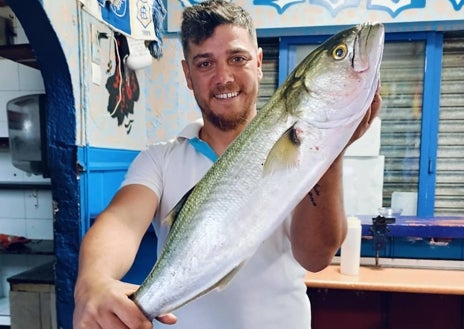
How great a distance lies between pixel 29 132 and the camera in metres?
2.32

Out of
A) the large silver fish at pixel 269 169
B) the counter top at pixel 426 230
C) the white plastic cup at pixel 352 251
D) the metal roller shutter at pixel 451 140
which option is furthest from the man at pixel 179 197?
the metal roller shutter at pixel 451 140

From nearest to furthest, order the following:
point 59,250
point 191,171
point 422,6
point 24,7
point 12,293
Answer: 1. point 191,171
2. point 24,7
3. point 59,250
4. point 12,293
5. point 422,6

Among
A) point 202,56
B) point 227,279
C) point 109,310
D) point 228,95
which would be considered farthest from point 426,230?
point 109,310

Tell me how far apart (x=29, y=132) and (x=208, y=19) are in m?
1.59

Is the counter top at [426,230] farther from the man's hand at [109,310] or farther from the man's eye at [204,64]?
the man's hand at [109,310]

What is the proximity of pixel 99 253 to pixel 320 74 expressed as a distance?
0.73 meters

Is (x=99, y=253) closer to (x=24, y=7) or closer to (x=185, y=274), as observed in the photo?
(x=185, y=274)

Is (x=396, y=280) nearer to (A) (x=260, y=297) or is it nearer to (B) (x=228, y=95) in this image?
(A) (x=260, y=297)

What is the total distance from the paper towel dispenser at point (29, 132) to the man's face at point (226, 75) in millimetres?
1406

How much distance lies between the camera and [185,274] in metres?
0.81

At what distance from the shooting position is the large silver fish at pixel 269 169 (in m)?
0.72

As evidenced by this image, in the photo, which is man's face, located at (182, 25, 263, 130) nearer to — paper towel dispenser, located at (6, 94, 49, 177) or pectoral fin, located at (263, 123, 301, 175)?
pectoral fin, located at (263, 123, 301, 175)

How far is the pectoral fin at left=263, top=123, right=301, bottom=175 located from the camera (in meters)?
0.74

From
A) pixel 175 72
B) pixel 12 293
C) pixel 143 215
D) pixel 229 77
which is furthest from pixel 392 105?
pixel 12 293
